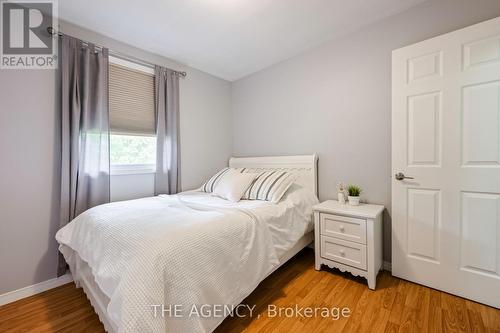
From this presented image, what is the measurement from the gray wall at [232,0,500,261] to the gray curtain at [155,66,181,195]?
4.13ft

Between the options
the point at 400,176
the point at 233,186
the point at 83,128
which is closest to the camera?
the point at 400,176

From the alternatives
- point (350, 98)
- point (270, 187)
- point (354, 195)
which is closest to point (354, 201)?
point (354, 195)

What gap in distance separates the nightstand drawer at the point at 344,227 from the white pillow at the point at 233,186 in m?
0.85

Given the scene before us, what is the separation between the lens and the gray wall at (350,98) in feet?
5.98

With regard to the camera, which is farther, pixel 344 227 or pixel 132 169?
pixel 132 169

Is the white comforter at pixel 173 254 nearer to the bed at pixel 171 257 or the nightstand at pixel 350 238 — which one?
the bed at pixel 171 257

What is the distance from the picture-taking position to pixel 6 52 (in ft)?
5.66

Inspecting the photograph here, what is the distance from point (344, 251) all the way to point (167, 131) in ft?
7.91

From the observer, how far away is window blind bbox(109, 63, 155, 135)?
2.28 m

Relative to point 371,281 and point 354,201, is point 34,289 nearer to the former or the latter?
point 371,281

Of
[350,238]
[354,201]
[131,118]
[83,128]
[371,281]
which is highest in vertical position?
[131,118]

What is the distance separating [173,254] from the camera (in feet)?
3.43

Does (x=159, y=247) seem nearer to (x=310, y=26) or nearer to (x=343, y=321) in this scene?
(x=343, y=321)

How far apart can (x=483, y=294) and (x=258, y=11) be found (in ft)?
9.56
